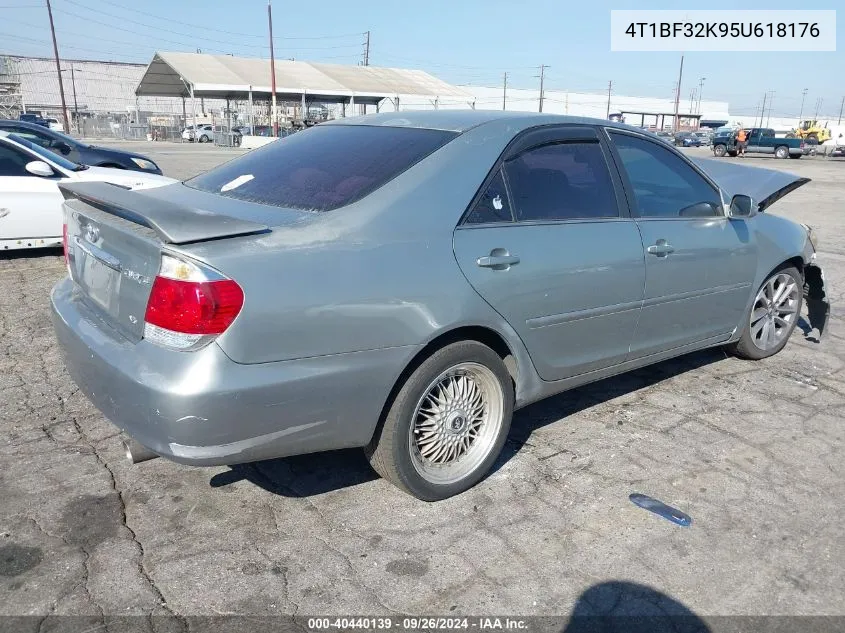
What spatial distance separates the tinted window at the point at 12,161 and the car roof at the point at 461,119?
5459 mm

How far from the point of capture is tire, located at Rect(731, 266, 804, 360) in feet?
16.0

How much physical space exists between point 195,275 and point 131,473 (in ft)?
4.61

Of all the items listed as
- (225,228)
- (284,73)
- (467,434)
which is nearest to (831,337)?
(467,434)

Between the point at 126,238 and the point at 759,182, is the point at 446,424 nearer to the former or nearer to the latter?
the point at 126,238

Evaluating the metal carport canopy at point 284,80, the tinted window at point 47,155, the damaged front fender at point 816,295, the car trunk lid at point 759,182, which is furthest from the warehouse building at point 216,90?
the damaged front fender at point 816,295

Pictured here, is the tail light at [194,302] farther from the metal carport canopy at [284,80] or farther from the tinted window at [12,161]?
the metal carport canopy at [284,80]

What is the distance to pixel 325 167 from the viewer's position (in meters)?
3.23

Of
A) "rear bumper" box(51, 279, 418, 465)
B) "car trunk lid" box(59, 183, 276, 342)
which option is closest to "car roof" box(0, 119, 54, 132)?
"car trunk lid" box(59, 183, 276, 342)

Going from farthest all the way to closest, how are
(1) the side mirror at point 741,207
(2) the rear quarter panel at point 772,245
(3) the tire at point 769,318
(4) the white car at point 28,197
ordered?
(4) the white car at point 28,197
(3) the tire at point 769,318
(2) the rear quarter panel at point 772,245
(1) the side mirror at point 741,207

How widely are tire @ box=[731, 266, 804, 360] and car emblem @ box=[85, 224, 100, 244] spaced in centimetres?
398

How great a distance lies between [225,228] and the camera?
97.0 inches

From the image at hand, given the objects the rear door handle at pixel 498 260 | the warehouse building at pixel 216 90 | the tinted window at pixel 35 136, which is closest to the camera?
the rear door handle at pixel 498 260

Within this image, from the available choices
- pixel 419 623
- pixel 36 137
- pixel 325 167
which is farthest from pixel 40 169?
pixel 419 623

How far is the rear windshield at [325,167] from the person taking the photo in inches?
117
